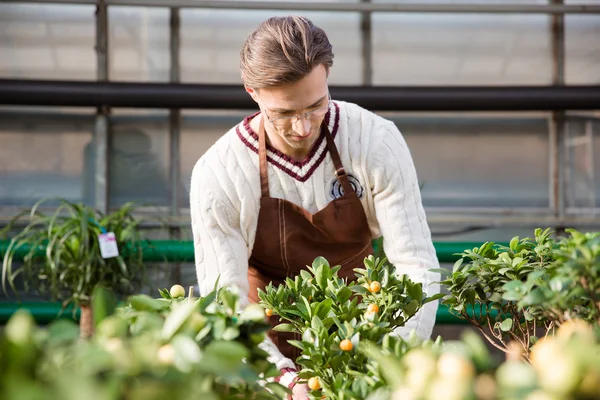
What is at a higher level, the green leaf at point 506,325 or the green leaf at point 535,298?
the green leaf at point 535,298

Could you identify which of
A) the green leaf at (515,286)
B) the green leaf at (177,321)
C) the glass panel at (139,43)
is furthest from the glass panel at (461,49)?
the green leaf at (177,321)

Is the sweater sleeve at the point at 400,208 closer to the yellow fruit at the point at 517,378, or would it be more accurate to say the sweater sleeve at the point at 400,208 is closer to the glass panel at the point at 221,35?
the yellow fruit at the point at 517,378

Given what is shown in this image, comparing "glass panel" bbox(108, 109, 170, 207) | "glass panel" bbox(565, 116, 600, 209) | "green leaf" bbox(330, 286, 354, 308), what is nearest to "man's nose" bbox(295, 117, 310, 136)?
"green leaf" bbox(330, 286, 354, 308)

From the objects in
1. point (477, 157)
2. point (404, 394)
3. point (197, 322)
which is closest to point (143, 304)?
point (197, 322)

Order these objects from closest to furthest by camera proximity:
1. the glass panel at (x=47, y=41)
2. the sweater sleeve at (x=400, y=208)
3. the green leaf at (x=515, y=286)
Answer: the green leaf at (x=515, y=286)
the sweater sleeve at (x=400, y=208)
the glass panel at (x=47, y=41)

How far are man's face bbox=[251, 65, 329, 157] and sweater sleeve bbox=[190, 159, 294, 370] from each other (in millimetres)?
262

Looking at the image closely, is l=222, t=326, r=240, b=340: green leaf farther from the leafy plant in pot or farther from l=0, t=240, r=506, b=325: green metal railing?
l=0, t=240, r=506, b=325: green metal railing

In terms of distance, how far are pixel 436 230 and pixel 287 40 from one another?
3.79m

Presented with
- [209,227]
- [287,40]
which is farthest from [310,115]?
[209,227]

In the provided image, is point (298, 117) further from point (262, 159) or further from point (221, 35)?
point (221, 35)

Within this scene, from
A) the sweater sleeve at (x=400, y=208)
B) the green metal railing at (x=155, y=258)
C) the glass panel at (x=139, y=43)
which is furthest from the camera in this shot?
the glass panel at (x=139, y=43)

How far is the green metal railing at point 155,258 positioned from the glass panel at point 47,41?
1.31 m

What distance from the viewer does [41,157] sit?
5176 mm

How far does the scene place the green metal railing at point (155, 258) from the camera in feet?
14.9
